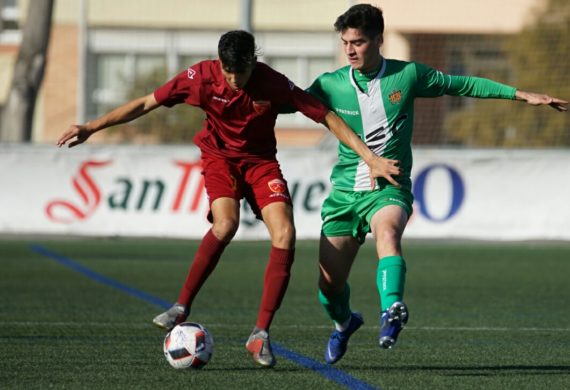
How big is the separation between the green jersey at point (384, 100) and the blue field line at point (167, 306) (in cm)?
95

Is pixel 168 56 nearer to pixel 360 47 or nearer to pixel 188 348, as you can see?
pixel 360 47

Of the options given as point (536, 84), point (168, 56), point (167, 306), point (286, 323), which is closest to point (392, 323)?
point (286, 323)

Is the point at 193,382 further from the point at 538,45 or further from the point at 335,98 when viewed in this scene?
the point at 538,45

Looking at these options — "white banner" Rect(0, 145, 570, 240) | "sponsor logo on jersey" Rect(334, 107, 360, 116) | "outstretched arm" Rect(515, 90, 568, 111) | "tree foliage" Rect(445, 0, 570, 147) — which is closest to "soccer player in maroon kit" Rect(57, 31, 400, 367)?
"sponsor logo on jersey" Rect(334, 107, 360, 116)

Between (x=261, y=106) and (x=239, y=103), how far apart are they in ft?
0.39

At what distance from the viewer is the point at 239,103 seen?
271 inches

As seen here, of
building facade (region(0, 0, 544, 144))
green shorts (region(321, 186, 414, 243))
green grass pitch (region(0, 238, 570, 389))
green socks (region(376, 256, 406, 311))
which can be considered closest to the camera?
green socks (region(376, 256, 406, 311))

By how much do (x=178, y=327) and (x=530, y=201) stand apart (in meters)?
10.7

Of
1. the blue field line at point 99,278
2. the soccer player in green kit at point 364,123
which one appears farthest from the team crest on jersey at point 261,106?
the blue field line at point 99,278

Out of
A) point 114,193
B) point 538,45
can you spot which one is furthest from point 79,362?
point 538,45

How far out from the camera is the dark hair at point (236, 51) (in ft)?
21.4

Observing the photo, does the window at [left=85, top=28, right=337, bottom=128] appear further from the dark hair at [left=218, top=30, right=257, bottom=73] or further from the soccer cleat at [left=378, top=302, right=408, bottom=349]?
the soccer cleat at [left=378, top=302, right=408, bottom=349]

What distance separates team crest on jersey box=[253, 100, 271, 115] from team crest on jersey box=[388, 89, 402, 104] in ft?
2.13

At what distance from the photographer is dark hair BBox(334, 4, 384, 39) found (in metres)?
6.62
